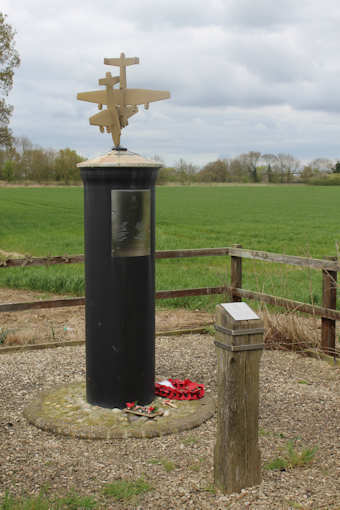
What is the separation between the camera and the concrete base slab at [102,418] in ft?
13.6

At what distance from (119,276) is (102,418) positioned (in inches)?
45.9

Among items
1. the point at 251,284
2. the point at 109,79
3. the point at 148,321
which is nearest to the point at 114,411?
the point at 148,321

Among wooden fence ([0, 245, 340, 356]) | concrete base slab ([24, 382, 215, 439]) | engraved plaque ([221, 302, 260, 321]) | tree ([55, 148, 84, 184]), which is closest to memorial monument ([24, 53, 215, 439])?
concrete base slab ([24, 382, 215, 439])

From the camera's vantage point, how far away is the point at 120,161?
4.23m

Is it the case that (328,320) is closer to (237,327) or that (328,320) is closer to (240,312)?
(240,312)

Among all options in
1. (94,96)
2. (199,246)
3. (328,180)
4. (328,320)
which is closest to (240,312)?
(94,96)

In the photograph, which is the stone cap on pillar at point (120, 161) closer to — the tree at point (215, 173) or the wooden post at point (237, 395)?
the wooden post at point (237, 395)

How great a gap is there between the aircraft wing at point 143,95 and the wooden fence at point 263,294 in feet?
8.43

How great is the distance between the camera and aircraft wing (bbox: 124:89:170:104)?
4.60 meters

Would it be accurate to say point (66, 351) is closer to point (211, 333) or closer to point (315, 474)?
point (211, 333)

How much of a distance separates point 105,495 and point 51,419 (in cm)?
117

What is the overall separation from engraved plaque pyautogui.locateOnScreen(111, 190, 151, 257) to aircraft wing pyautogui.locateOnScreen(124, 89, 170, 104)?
2.80ft

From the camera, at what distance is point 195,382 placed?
525 cm

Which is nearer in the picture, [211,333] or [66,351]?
[66,351]
